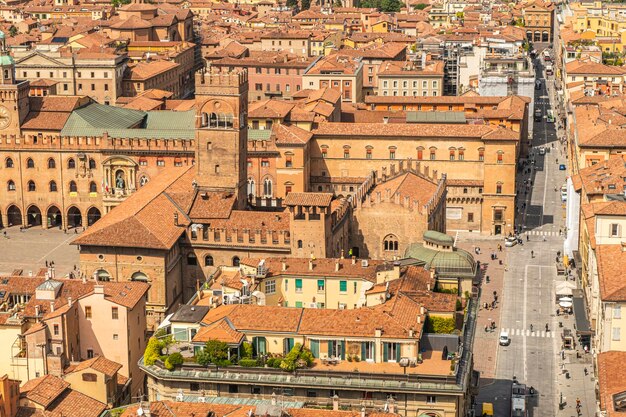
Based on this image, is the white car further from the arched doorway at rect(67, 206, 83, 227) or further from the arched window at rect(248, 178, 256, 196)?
the arched doorway at rect(67, 206, 83, 227)

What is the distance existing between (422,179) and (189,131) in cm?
2721

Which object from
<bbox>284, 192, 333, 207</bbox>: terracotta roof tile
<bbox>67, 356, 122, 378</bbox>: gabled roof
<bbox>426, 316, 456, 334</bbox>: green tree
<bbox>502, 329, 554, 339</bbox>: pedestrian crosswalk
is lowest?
<bbox>502, 329, 554, 339</bbox>: pedestrian crosswalk

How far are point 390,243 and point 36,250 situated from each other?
3341cm

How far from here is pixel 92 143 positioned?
117 meters

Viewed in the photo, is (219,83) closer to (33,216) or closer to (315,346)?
(33,216)

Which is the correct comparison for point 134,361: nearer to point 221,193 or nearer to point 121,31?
point 221,193

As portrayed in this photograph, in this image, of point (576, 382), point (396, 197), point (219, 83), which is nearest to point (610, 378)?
point (576, 382)

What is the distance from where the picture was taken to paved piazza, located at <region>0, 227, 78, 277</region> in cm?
10419

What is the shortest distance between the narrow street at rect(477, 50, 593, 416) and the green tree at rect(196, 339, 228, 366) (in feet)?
67.6

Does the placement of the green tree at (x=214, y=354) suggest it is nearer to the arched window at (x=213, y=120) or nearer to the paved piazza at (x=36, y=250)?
the arched window at (x=213, y=120)

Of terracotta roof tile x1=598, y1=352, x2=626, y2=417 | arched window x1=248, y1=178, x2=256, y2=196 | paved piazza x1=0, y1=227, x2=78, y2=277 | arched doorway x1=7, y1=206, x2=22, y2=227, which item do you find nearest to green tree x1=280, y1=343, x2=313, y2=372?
terracotta roof tile x1=598, y1=352, x2=626, y2=417

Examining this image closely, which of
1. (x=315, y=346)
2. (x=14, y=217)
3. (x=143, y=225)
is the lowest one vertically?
(x=14, y=217)

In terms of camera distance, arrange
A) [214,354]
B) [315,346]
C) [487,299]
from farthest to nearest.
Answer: [487,299] < [315,346] < [214,354]

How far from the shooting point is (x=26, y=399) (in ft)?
195
